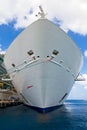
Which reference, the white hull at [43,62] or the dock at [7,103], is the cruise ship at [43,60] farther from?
the dock at [7,103]

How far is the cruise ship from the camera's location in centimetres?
2866

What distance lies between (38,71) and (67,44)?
573 centimetres

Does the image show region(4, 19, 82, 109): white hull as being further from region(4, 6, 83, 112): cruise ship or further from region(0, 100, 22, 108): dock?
region(0, 100, 22, 108): dock

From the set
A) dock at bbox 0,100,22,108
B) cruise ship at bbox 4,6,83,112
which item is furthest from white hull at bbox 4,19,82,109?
dock at bbox 0,100,22,108

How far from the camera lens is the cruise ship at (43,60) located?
28.7 metres

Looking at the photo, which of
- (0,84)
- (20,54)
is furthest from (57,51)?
(0,84)

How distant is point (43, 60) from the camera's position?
28.8 metres

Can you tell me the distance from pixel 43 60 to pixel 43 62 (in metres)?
0.28

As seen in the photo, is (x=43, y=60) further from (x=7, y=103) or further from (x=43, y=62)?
(x=7, y=103)

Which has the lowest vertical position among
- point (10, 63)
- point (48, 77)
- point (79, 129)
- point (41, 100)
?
point (79, 129)

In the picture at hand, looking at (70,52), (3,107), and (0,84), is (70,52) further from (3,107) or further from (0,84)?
(0,84)

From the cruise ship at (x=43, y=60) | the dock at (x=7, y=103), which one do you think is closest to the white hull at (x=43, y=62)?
the cruise ship at (x=43, y=60)

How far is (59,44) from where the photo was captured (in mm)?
29609

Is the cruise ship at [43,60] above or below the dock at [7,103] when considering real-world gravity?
above
